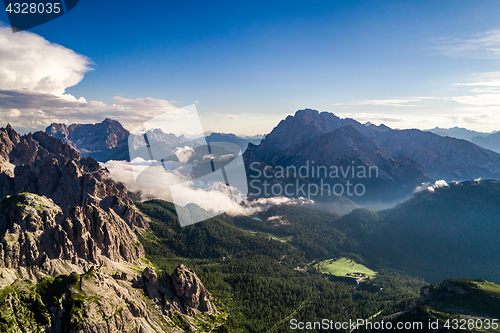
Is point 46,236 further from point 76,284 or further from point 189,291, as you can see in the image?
point 189,291

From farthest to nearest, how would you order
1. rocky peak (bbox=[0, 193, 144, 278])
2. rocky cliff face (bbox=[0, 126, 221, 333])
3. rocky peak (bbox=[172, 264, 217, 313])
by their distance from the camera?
rocky peak (bbox=[172, 264, 217, 313]), rocky peak (bbox=[0, 193, 144, 278]), rocky cliff face (bbox=[0, 126, 221, 333])

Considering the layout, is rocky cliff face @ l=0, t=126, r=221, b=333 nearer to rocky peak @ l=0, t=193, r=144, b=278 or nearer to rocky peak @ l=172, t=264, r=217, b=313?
rocky peak @ l=0, t=193, r=144, b=278

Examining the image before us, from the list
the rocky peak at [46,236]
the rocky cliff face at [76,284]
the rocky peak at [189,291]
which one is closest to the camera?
the rocky cliff face at [76,284]

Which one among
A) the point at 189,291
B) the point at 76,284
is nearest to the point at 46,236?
the point at 76,284

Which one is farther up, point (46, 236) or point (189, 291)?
point (46, 236)

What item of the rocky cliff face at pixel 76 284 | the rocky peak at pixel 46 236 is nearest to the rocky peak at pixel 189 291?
the rocky cliff face at pixel 76 284

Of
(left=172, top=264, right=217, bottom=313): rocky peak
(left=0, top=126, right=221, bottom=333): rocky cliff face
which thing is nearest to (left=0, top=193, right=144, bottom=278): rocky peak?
(left=0, top=126, right=221, bottom=333): rocky cliff face

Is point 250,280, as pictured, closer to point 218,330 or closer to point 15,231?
point 218,330

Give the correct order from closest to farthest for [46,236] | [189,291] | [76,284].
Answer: [76,284] → [46,236] → [189,291]

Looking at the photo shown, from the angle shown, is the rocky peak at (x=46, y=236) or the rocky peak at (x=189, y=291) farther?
the rocky peak at (x=189, y=291)

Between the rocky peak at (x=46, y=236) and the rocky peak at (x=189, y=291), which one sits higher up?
the rocky peak at (x=46, y=236)

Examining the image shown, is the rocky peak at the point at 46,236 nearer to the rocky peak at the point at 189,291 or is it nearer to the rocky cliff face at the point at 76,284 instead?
the rocky cliff face at the point at 76,284
